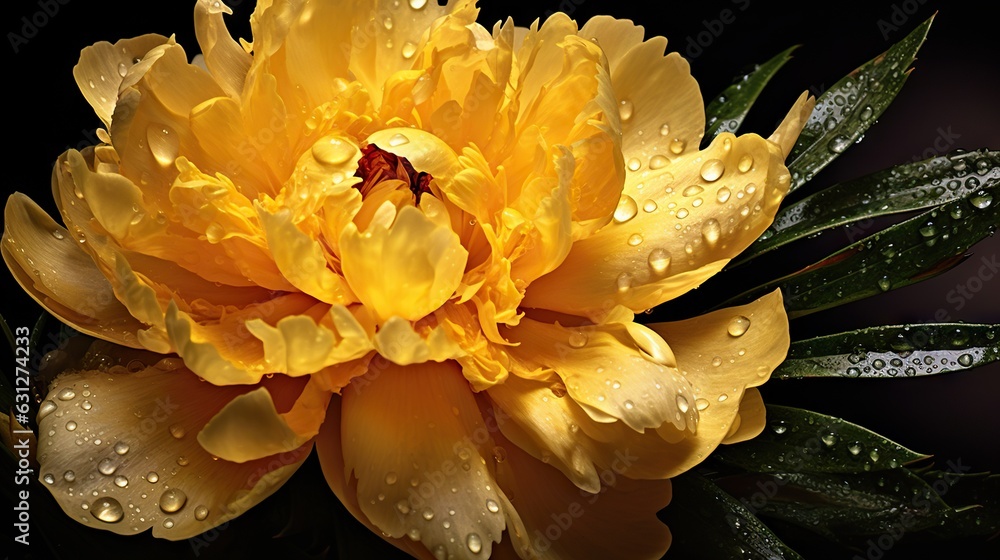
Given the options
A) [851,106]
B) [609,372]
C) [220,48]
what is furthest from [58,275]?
[851,106]

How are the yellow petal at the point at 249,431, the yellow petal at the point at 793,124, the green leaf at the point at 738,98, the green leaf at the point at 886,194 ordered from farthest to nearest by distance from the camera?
1. the green leaf at the point at 738,98
2. the green leaf at the point at 886,194
3. the yellow petal at the point at 793,124
4. the yellow petal at the point at 249,431

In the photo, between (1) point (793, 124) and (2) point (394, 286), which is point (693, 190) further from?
(2) point (394, 286)

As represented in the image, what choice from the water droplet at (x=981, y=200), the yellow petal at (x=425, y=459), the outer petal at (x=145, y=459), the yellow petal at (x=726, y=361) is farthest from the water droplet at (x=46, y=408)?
the water droplet at (x=981, y=200)

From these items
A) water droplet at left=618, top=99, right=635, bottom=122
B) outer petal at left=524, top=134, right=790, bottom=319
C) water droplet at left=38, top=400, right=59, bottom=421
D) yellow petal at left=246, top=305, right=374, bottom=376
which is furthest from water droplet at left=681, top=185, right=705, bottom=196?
water droplet at left=38, top=400, right=59, bottom=421

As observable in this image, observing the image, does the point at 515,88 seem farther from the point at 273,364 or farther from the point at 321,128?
the point at 273,364

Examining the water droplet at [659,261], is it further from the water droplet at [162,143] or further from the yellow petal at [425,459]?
the water droplet at [162,143]

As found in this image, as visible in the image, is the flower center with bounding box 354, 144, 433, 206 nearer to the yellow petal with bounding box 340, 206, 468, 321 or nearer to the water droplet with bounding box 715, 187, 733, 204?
the yellow petal with bounding box 340, 206, 468, 321
